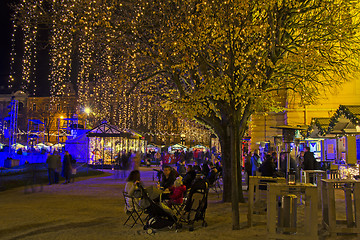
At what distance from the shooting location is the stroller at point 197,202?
27.1 ft

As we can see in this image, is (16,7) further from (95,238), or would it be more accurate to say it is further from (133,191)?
(95,238)

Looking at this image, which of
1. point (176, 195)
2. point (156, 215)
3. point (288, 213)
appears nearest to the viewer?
point (288, 213)

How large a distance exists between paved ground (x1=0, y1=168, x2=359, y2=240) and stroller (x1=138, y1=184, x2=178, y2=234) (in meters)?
0.17

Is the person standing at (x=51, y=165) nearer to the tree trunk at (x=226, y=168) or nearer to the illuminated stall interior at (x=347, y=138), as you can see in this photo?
the tree trunk at (x=226, y=168)

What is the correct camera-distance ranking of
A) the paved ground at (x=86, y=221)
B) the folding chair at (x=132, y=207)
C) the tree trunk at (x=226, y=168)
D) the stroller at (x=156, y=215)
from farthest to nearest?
1. the tree trunk at (x=226, y=168)
2. the folding chair at (x=132, y=207)
3. the stroller at (x=156, y=215)
4. the paved ground at (x=86, y=221)

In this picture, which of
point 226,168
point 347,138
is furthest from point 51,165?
point 347,138

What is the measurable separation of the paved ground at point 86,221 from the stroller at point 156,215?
0.56 ft

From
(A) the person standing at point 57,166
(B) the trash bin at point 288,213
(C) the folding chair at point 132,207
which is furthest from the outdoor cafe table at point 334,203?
(A) the person standing at point 57,166

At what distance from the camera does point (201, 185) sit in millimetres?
8398

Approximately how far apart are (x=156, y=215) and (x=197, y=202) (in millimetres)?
1185

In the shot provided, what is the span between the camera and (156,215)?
309 inches

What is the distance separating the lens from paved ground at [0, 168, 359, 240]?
24.2 ft

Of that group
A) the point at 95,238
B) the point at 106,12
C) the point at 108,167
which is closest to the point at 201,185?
the point at 95,238

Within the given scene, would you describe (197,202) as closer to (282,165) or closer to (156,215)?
(156,215)
